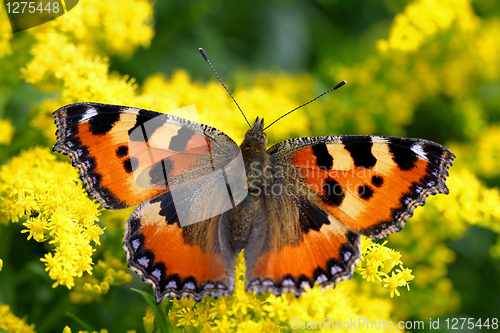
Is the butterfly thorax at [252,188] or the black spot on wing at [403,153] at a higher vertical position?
the black spot on wing at [403,153]

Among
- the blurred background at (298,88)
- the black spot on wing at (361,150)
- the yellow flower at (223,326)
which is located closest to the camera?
the yellow flower at (223,326)

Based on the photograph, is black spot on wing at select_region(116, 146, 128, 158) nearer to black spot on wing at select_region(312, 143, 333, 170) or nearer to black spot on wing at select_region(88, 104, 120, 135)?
black spot on wing at select_region(88, 104, 120, 135)

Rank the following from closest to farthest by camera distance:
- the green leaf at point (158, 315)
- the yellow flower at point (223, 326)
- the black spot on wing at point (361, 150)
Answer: the yellow flower at point (223, 326) < the green leaf at point (158, 315) < the black spot on wing at point (361, 150)

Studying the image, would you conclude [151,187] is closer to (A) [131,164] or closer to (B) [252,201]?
(A) [131,164]

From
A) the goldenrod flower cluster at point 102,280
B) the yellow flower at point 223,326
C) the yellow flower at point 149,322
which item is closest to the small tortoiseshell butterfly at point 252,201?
the yellow flower at point 223,326

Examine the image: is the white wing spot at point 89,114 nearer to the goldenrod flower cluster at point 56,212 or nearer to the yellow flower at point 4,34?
the goldenrod flower cluster at point 56,212

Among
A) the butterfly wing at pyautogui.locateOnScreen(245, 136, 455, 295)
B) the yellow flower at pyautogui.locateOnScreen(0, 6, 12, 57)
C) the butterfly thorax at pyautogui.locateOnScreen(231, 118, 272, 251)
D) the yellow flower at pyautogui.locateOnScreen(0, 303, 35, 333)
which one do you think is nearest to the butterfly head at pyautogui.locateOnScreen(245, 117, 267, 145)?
the butterfly thorax at pyautogui.locateOnScreen(231, 118, 272, 251)

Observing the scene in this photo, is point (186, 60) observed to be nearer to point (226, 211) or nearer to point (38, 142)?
point (38, 142)

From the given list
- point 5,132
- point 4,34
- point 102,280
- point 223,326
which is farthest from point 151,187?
point 4,34
